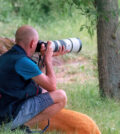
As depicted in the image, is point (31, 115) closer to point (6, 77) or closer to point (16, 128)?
point (16, 128)

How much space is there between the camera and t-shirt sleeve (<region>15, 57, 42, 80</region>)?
364 cm

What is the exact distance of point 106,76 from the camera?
5.17m

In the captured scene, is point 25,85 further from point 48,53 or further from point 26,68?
point 48,53

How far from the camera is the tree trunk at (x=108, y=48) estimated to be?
4.93 metres

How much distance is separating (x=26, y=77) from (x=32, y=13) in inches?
358

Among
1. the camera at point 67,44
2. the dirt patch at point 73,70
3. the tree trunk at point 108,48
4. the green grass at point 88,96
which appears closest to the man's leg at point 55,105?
the green grass at point 88,96

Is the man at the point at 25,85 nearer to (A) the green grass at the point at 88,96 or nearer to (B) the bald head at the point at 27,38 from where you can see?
(B) the bald head at the point at 27,38

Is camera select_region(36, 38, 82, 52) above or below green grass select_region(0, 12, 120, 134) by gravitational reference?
above

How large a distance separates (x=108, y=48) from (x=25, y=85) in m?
1.73

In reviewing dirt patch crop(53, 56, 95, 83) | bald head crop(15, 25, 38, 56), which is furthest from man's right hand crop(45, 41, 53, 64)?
dirt patch crop(53, 56, 95, 83)

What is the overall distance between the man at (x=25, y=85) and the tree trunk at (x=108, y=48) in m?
1.36

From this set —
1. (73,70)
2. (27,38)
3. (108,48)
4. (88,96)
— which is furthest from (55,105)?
(73,70)

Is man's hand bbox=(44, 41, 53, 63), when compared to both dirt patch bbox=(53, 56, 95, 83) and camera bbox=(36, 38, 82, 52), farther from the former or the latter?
dirt patch bbox=(53, 56, 95, 83)

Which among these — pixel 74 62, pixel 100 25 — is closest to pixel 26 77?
pixel 100 25
